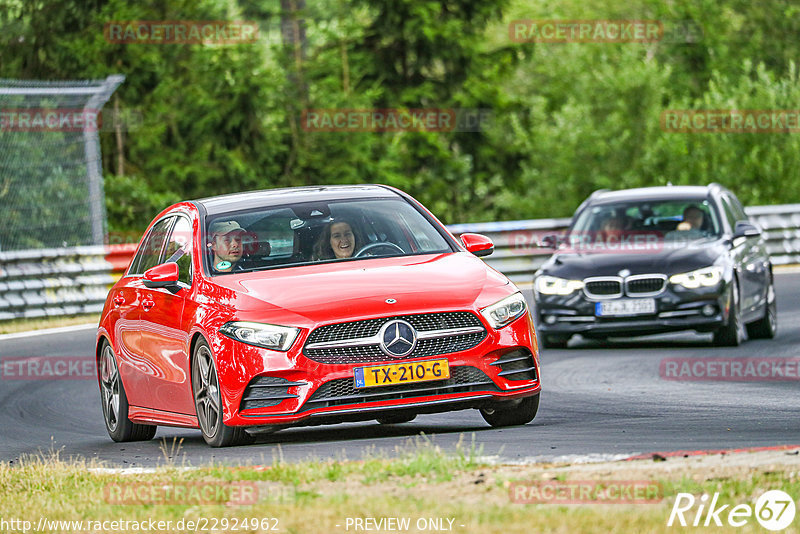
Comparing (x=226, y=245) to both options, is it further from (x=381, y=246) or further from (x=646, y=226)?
(x=646, y=226)

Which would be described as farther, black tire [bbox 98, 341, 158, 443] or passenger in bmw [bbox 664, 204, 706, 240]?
passenger in bmw [bbox 664, 204, 706, 240]

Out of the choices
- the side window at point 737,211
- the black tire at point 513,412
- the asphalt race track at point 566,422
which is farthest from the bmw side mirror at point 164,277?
the side window at point 737,211

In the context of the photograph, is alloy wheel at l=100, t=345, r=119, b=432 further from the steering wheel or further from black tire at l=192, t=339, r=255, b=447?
the steering wheel

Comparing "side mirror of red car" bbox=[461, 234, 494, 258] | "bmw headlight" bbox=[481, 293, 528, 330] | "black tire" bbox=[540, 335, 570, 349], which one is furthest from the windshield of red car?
"black tire" bbox=[540, 335, 570, 349]

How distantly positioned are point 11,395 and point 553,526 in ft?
31.6

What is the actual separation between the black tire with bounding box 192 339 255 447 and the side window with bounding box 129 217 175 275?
5.12 ft

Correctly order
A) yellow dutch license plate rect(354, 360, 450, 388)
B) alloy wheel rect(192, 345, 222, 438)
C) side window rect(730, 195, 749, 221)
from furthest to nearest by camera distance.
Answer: side window rect(730, 195, 749, 221), alloy wheel rect(192, 345, 222, 438), yellow dutch license plate rect(354, 360, 450, 388)

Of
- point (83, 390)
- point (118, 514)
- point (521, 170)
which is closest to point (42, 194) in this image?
point (83, 390)

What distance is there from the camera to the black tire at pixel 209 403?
30.8ft

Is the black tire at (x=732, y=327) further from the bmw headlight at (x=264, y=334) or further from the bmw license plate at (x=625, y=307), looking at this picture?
the bmw headlight at (x=264, y=334)

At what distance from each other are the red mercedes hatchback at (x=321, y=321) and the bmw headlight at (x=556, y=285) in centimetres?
541

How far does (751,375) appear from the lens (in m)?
13.4

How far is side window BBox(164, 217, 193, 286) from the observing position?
10234mm

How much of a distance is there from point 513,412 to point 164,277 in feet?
7.61
